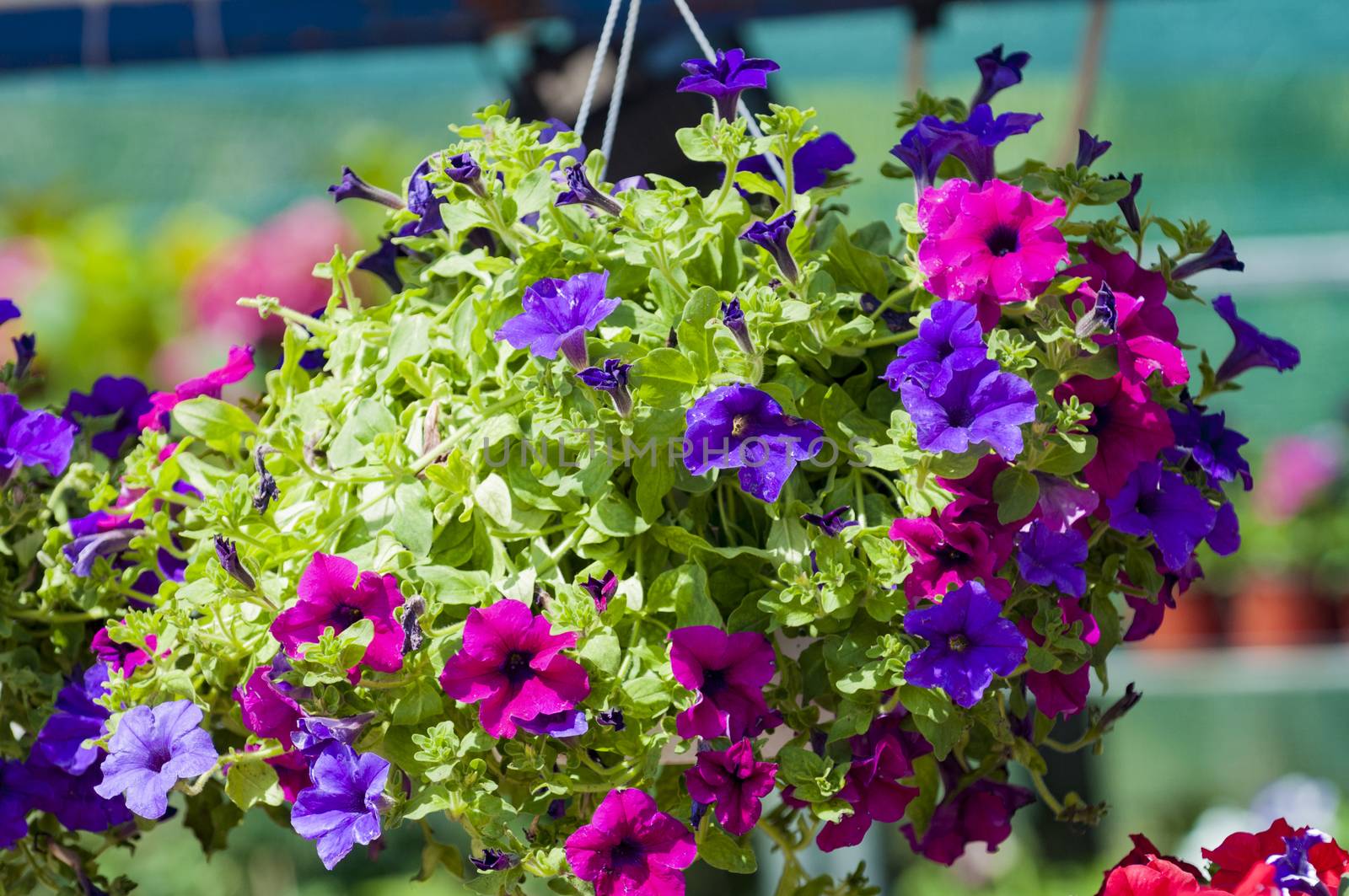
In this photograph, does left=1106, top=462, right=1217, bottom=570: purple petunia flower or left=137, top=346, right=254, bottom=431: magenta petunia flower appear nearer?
left=1106, top=462, right=1217, bottom=570: purple petunia flower

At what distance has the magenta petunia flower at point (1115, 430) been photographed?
0.75 m

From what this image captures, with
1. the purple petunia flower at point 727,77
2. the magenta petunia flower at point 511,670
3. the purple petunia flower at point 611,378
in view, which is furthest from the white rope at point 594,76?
the magenta petunia flower at point 511,670

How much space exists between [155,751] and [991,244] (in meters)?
0.53

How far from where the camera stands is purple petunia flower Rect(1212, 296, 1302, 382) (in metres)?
0.86

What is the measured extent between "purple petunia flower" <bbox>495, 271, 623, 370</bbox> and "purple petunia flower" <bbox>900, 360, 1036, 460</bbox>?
16cm

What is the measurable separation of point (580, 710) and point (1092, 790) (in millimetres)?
3044

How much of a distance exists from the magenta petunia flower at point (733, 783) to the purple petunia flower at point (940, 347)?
0.68 feet

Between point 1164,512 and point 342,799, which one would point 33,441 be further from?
point 1164,512

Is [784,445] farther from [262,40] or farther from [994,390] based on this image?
[262,40]

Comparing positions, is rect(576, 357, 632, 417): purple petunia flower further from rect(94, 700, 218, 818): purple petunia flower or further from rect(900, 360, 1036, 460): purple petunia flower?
rect(94, 700, 218, 818): purple petunia flower

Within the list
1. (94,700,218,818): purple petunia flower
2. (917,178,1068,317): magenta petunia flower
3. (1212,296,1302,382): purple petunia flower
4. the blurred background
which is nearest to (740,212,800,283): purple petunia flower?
(917,178,1068,317): magenta petunia flower

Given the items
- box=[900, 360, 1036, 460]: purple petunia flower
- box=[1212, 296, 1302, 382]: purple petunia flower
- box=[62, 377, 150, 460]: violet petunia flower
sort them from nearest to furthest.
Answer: box=[900, 360, 1036, 460]: purple petunia flower, box=[1212, 296, 1302, 382]: purple petunia flower, box=[62, 377, 150, 460]: violet petunia flower

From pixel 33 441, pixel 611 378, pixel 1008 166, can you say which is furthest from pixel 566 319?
pixel 1008 166

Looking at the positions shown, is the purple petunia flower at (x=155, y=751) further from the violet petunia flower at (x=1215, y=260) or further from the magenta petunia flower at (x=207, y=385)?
the violet petunia flower at (x=1215, y=260)
